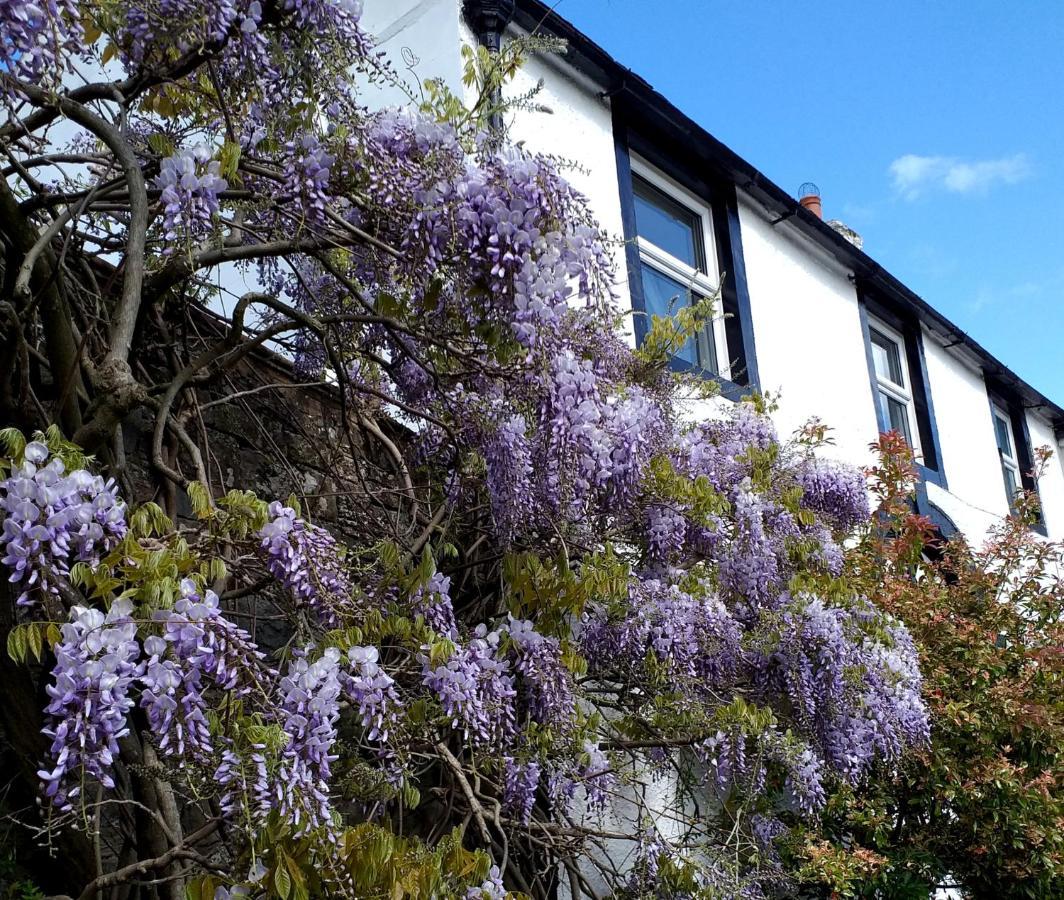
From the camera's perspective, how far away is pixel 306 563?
242 centimetres

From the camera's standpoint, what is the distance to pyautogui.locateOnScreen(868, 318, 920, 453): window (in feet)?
29.0

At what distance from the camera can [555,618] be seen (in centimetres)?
327

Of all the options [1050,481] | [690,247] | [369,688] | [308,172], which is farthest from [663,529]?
[1050,481]

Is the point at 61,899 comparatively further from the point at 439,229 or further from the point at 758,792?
the point at 758,792

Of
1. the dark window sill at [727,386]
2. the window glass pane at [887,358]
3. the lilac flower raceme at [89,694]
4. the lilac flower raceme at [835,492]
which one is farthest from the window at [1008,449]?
the lilac flower raceme at [89,694]

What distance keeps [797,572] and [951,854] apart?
69.9 inches

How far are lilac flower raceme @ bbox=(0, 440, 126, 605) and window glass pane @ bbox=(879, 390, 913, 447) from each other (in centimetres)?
745

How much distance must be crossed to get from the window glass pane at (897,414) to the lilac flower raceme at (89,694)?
7.59 metres

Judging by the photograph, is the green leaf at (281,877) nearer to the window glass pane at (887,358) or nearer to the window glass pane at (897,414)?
the window glass pane at (897,414)

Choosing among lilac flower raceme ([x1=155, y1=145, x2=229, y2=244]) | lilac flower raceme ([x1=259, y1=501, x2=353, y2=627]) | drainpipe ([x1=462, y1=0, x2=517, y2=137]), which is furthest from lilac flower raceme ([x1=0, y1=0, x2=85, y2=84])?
drainpipe ([x1=462, y1=0, x2=517, y2=137])

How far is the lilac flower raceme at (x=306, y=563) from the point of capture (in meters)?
2.39

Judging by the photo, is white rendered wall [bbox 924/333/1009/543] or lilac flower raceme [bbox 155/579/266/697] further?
white rendered wall [bbox 924/333/1009/543]

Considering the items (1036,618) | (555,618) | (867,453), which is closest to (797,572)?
(555,618)

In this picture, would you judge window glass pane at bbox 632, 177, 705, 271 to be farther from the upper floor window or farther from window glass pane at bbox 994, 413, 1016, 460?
window glass pane at bbox 994, 413, 1016, 460
